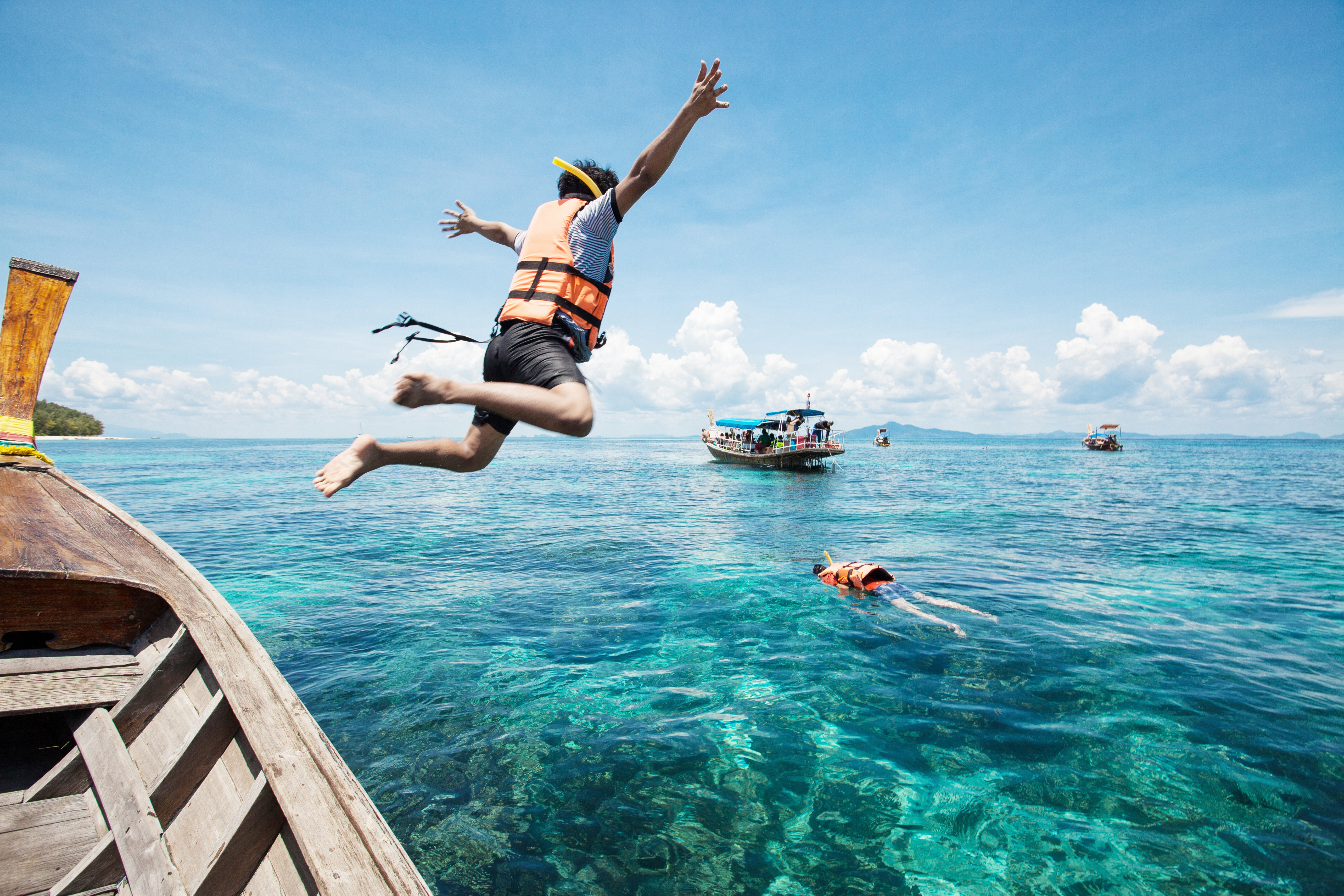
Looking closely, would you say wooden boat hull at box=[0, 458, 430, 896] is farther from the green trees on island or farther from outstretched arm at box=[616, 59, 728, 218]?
the green trees on island

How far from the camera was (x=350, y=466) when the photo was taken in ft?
10.7

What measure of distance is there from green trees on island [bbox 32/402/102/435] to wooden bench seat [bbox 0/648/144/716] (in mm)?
163739

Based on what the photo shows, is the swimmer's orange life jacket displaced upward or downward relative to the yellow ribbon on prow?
downward

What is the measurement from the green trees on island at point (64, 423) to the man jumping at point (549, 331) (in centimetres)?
16563

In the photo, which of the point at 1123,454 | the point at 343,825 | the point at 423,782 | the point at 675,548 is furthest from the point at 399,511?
the point at 1123,454

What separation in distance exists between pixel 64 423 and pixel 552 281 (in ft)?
565

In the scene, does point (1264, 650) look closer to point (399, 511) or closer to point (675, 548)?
point (675, 548)

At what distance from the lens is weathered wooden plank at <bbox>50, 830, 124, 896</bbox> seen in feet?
8.41

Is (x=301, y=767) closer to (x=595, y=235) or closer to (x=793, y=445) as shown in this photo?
(x=595, y=235)

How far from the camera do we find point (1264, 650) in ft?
29.3

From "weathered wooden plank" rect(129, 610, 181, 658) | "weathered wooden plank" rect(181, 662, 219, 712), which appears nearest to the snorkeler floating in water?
"weathered wooden plank" rect(181, 662, 219, 712)

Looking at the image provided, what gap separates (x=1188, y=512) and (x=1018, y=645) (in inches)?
869

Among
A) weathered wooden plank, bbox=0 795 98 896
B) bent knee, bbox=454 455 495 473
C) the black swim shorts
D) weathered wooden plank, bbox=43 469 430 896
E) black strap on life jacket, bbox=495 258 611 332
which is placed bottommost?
weathered wooden plank, bbox=0 795 98 896

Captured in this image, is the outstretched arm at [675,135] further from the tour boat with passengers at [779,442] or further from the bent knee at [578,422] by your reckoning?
the tour boat with passengers at [779,442]
